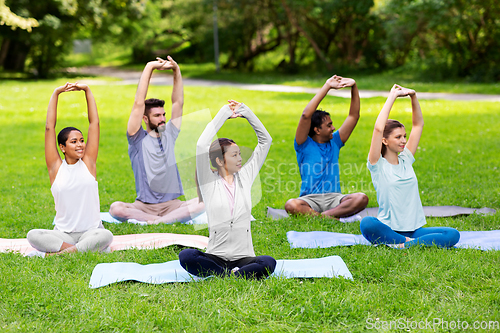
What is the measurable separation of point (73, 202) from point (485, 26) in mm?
22259

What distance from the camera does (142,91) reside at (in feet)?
18.6

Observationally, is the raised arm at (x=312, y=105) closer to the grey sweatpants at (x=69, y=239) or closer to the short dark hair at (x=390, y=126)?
the short dark hair at (x=390, y=126)

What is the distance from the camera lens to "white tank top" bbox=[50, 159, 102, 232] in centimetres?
483

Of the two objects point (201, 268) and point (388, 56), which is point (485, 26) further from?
point (201, 268)

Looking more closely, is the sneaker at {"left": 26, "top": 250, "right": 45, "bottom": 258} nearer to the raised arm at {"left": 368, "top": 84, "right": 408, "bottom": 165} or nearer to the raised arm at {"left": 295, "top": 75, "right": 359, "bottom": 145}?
the raised arm at {"left": 295, "top": 75, "right": 359, "bottom": 145}

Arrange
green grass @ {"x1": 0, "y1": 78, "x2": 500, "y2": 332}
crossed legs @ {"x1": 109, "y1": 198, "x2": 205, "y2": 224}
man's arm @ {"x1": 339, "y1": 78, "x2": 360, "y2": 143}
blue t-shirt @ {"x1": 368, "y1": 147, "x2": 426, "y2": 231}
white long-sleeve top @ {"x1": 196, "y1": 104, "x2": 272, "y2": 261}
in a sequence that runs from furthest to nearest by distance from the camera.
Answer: crossed legs @ {"x1": 109, "y1": 198, "x2": 205, "y2": 224} < man's arm @ {"x1": 339, "y1": 78, "x2": 360, "y2": 143} < blue t-shirt @ {"x1": 368, "y1": 147, "x2": 426, "y2": 231} < white long-sleeve top @ {"x1": 196, "y1": 104, "x2": 272, "y2": 261} < green grass @ {"x1": 0, "y1": 78, "x2": 500, "y2": 332}

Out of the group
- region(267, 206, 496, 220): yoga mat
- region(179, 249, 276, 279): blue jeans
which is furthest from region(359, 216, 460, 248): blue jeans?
region(267, 206, 496, 220): yoga mat

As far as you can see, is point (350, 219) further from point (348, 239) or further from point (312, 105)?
point (312, 105)

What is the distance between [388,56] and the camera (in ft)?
98.9

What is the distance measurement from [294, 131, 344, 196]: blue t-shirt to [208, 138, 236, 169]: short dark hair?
2.06 meters

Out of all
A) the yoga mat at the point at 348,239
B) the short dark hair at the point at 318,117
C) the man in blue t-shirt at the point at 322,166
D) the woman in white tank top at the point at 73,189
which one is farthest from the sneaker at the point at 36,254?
the short dark hair at the point at 318,117

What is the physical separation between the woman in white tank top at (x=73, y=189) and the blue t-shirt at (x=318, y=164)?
2505 millimetres

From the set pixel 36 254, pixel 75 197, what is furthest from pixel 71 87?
pixel 36 254

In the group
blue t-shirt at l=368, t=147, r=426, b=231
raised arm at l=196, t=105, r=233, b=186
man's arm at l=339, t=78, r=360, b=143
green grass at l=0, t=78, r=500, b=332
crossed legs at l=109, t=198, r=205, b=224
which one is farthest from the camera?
crossed legs at l=109, t=198, r=205, b=224
